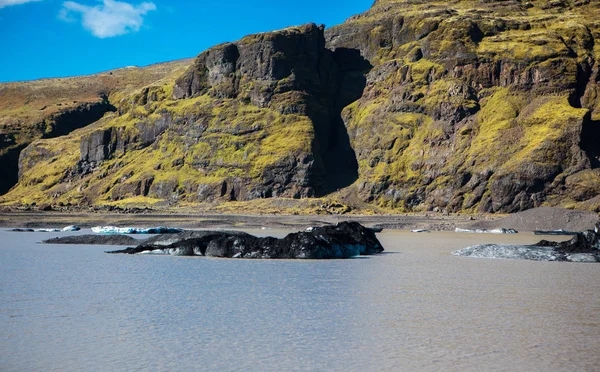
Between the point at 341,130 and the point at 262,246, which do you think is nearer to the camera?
the point at 262,246

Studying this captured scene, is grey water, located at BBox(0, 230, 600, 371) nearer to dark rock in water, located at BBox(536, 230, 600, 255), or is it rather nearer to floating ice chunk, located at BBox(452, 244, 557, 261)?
floating ice chunk, located at BBox(452, 244, 557, 261)

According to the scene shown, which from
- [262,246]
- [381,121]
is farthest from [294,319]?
[381,121]

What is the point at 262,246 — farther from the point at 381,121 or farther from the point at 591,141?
the point at 381,121

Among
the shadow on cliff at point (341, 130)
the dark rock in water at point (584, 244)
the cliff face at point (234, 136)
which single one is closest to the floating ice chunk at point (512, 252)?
the dark rock in water at point (584, 244)

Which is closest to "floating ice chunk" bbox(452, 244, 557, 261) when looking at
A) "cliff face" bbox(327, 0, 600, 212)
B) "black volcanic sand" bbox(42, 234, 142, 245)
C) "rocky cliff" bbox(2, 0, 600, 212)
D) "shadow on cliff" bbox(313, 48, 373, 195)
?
"black volcanic sand" bbox(42, 234, 142, 245)

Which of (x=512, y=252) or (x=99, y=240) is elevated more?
(x=99, y=240)

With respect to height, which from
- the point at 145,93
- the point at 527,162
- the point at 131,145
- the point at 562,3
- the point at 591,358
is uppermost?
the point at 562,3

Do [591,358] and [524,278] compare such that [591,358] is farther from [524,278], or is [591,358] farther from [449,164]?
[449,164]

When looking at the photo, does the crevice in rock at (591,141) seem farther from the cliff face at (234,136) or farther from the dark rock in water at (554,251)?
the dark rock in water at (554,251)

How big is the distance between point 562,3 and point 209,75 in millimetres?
94844

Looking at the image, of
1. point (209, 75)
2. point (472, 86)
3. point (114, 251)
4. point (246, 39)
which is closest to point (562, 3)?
point (472, 86)

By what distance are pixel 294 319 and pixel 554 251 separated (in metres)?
25.1

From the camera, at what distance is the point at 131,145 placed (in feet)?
606

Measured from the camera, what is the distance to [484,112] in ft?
469
